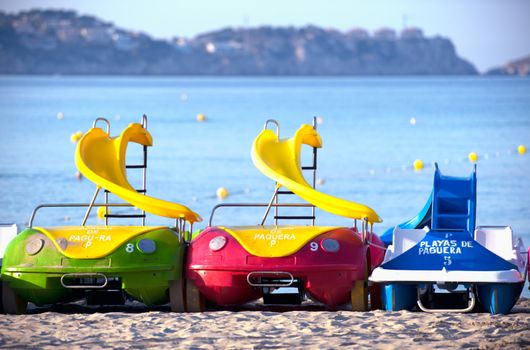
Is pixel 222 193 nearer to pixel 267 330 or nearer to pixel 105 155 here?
pixel 105 155

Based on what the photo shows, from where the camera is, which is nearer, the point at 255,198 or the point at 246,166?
the point at 255,198

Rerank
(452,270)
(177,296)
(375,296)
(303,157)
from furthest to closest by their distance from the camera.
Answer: (303,157) → (375,296) → (177,296) → (452,270)

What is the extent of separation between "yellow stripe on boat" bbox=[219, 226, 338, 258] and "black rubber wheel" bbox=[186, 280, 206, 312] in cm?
61

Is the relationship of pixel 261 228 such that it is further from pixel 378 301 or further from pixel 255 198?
pixel 255 198

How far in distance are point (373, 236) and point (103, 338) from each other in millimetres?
3444

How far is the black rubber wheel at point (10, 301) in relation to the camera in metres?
11.7

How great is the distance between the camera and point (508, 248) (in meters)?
12.0

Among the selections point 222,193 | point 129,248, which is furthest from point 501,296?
point 222,193

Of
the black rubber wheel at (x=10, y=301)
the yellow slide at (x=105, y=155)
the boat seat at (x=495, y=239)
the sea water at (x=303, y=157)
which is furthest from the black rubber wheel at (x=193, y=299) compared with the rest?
the sea water at (x=303, y=157)

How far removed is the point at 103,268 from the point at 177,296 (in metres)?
0.80

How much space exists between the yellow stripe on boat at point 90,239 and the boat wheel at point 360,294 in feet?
6.30

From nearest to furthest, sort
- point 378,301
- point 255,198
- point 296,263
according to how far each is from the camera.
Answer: point 296,263
point 378,301
point 255,198

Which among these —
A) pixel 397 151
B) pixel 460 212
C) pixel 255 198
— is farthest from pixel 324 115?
pixel 460 212

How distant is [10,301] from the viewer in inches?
461
